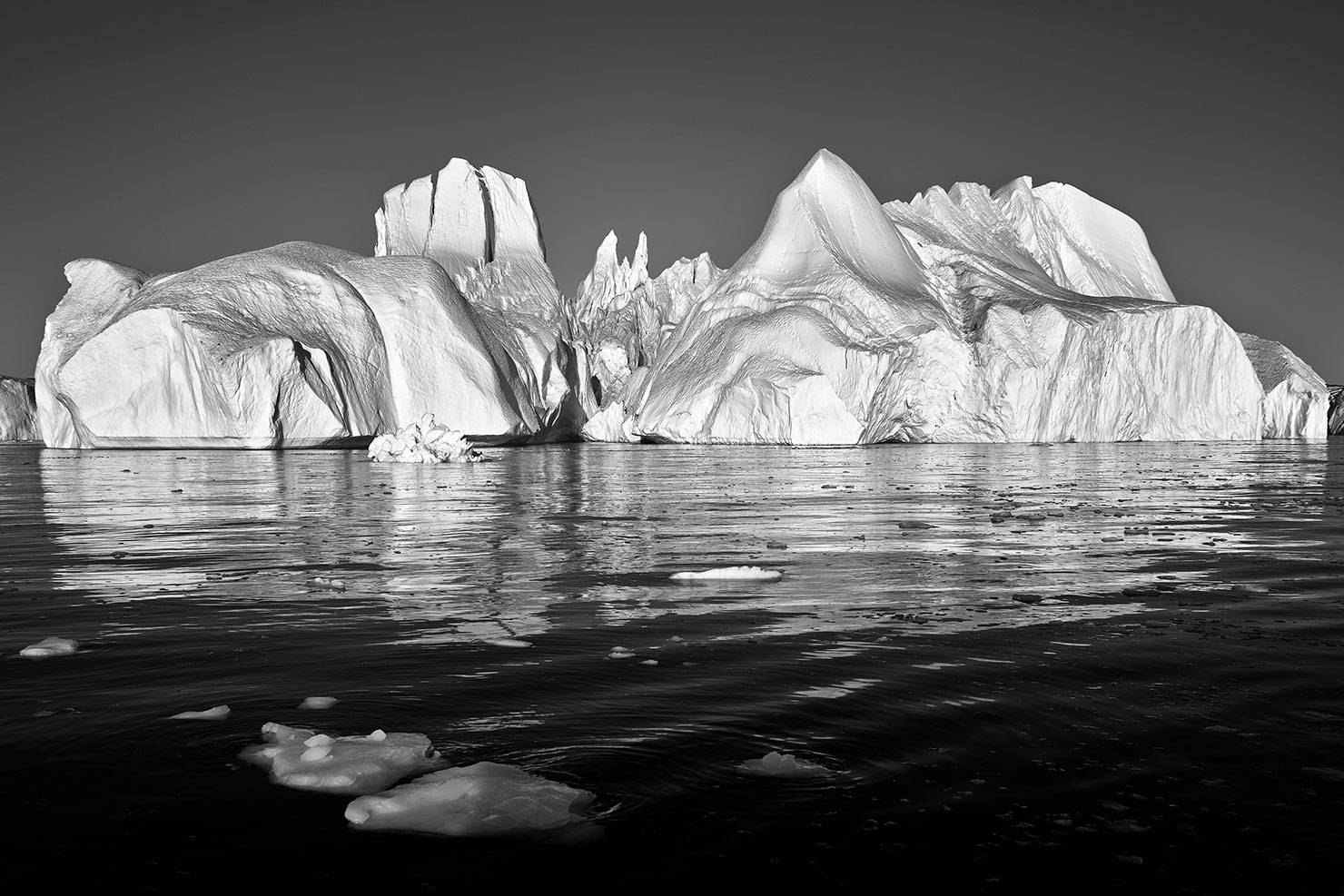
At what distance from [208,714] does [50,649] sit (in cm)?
228

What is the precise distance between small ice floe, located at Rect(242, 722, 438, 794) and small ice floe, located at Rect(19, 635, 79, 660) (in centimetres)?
268

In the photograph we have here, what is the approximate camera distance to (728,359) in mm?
60750

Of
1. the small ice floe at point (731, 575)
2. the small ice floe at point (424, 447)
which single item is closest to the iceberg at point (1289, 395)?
the small ice floe at point (424, 447)

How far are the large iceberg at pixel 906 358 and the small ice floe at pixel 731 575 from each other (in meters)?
45.8

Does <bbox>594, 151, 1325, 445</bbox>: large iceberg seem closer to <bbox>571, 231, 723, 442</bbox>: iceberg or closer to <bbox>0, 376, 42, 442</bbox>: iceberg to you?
<bbox>571, 231, 723, 442</bbox>: iceberg

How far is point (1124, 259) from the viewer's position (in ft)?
299

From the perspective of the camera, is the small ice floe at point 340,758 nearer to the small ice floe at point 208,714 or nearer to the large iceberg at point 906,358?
the small ice floe at point 208,714

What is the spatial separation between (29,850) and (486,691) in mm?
2412

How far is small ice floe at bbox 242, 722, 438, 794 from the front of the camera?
418 centimetres

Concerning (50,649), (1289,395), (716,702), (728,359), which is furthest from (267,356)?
(1289,395)

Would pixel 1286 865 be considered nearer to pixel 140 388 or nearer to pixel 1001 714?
pixel 1001 714

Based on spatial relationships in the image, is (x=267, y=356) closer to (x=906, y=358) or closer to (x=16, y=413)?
(x=906, y=358)

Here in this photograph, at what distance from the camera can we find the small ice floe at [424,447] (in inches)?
1613

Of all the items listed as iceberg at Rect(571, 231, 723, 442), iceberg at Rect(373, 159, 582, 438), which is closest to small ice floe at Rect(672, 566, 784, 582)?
iceberg at Rect(373, 159, 582, 438)
